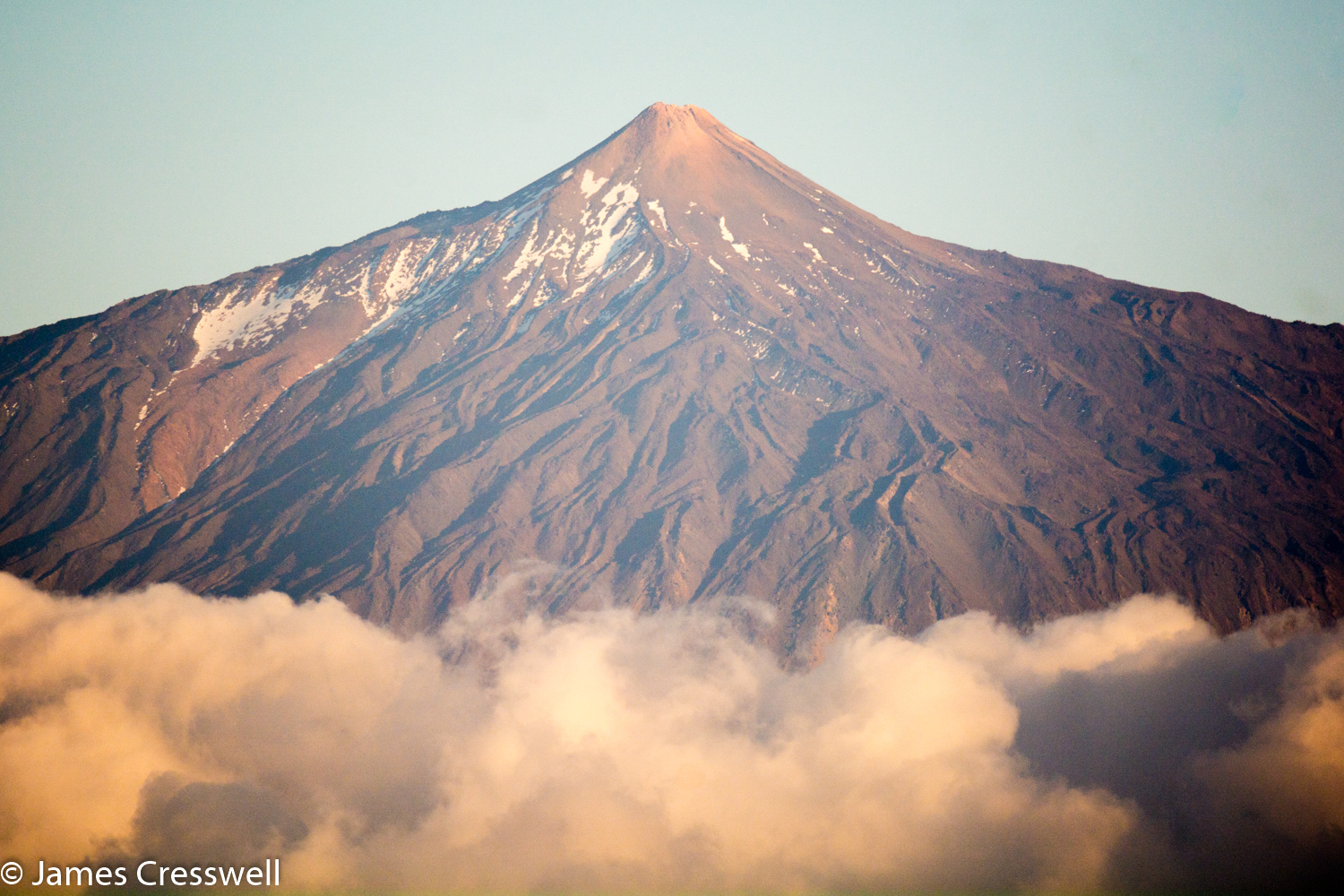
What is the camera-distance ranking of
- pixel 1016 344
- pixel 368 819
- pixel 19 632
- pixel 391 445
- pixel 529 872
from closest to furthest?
1. pixel 529 872
2. pixel 368 819
3. pixel 19 632
4. pixel 391 445
5. pixel 1016 344

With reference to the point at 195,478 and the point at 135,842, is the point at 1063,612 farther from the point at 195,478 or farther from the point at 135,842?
the point at 195,478

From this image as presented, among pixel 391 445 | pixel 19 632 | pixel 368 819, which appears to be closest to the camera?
pixel 368 819

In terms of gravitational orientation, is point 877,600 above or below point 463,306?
below

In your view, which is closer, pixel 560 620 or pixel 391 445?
pixel 560 620

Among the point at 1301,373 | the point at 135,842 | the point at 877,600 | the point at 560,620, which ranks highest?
the point at 1301,373

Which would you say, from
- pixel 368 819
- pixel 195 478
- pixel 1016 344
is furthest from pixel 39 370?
pixel 1016 344

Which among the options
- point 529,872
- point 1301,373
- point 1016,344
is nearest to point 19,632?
point 529,872
